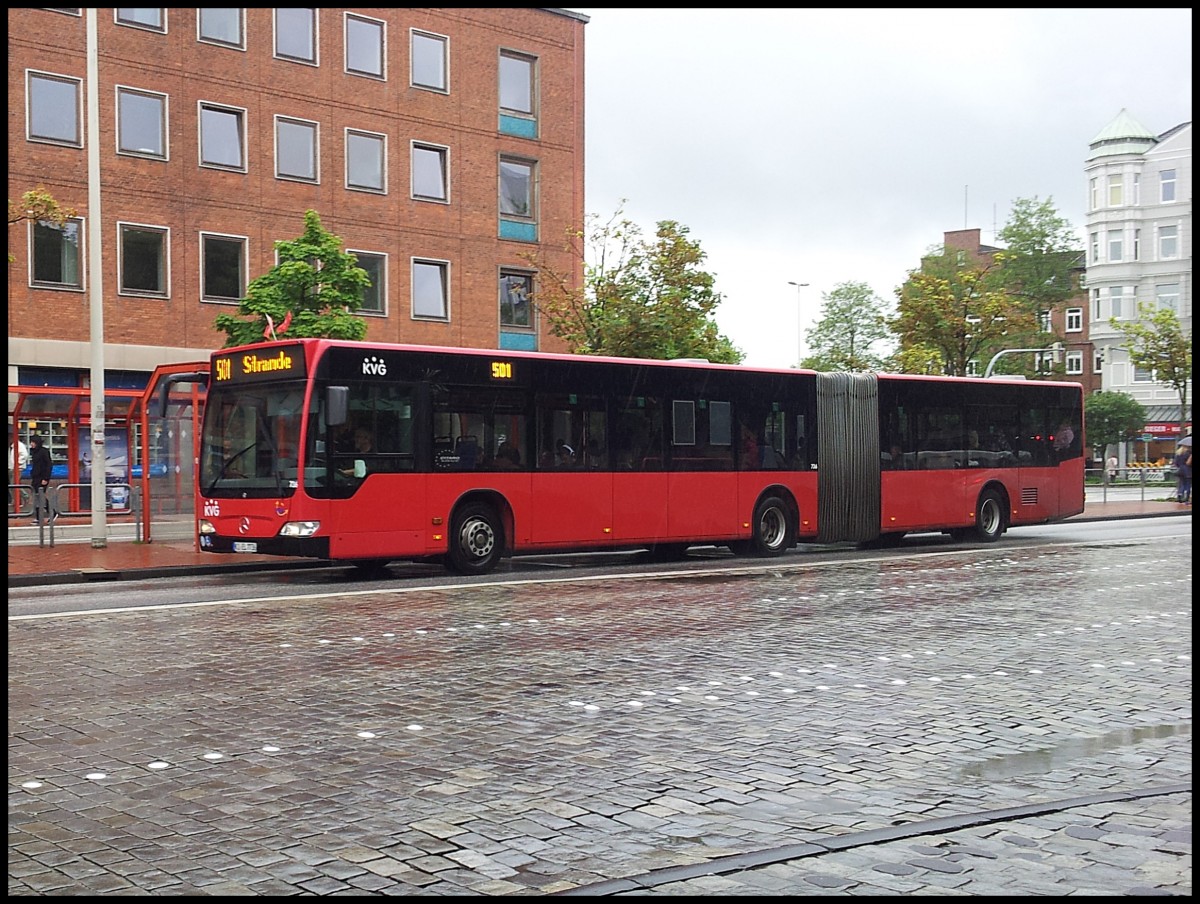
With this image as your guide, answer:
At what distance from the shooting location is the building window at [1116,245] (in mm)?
77500

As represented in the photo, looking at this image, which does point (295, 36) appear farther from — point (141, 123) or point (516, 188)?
point (516, 188)

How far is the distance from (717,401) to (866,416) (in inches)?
132

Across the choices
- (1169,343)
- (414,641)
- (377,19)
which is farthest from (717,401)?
(1169,343)

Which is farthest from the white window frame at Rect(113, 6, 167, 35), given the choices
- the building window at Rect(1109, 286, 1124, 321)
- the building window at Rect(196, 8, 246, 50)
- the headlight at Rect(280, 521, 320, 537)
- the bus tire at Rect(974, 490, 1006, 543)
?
the building window at Rect(1109, 286, 1124, 321)

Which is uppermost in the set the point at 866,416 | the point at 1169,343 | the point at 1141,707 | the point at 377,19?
the point at 377,19

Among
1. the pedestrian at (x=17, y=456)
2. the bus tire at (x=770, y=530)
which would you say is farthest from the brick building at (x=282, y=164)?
the bus tire at (x=770, y=530)

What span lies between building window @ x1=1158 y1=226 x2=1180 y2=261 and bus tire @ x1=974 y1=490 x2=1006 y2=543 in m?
56.3

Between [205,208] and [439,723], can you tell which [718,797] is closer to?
[439,723]

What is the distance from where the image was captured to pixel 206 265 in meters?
35.5

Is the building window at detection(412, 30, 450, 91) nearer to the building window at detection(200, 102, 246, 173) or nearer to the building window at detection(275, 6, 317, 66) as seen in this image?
the building window at detection(275, 6, 317, 66)

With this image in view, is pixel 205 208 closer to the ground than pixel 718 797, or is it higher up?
higher up

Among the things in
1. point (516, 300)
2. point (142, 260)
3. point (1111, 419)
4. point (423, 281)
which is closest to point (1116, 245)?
point (1111, 419)

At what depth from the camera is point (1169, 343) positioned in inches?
1897

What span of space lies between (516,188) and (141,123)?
12.2m
